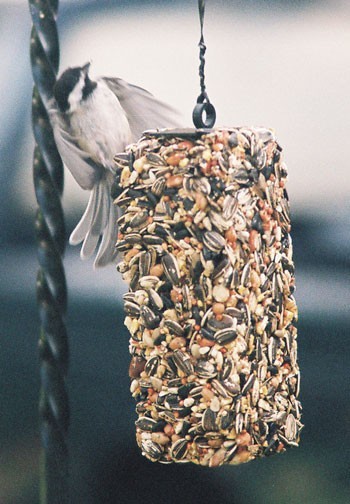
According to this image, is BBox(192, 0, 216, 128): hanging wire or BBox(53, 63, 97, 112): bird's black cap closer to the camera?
BBox(192, 0, 216, 128): hanging wire

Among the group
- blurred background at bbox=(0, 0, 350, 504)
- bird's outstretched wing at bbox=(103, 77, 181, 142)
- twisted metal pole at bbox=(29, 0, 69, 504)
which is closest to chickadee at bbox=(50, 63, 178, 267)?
bird's outstretched wing at bbox=(103, 77, 181, 142)

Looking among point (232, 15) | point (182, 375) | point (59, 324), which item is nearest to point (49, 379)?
point (59, 324)

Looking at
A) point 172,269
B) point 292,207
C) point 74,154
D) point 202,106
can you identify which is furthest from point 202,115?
point 292,207

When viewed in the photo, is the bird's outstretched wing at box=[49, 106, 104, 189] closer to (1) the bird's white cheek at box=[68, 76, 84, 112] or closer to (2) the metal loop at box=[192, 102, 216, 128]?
(1) the bird's white cheek at box=[68, 76, 84, 112]

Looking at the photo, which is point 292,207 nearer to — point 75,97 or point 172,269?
point 75,97

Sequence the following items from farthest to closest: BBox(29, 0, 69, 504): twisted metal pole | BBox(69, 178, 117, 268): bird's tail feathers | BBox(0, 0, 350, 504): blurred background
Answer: BBox(0, 0, 350, 504): blurred background → BBox(69, 178, 117, 268): bird's tail feathers → BBox(29, 0, 69, 504): twisted metal pole

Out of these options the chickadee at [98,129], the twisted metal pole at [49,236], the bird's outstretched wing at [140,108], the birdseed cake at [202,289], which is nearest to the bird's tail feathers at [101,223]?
the chickadee at [98,129]

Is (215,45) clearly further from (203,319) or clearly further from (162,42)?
(203,319)
